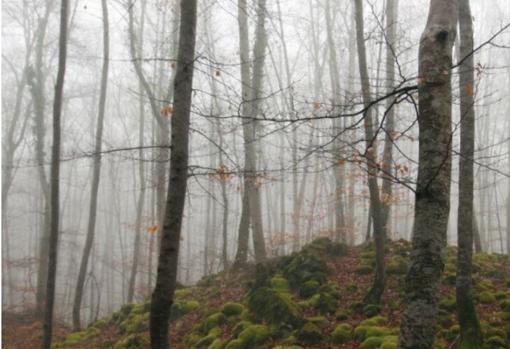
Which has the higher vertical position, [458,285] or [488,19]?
[488,19]

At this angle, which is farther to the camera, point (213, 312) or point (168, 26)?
point (168, 26)

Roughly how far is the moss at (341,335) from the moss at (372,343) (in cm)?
43

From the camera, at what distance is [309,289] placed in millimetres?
8703

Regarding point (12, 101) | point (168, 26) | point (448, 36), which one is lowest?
point (448, 36)

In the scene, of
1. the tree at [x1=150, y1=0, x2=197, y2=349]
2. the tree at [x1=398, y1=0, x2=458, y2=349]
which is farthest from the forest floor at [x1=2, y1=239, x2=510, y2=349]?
the tree at [x1=398, y1=0, x2=458, y2=349]

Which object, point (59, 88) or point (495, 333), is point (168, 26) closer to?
point (59, 88)

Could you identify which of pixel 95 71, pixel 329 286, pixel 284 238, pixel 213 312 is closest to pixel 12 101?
pixel 95 71

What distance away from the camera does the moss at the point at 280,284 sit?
29.6ft

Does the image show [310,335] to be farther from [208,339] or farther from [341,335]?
[208,339]

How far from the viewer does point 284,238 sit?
1678 centimetres

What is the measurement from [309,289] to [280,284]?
747 millimetres

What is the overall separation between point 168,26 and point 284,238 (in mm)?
10648

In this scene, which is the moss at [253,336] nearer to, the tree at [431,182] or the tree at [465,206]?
the tree at [465,206]

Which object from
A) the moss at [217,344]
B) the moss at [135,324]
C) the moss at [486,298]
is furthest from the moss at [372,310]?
the moss at [135,324]
